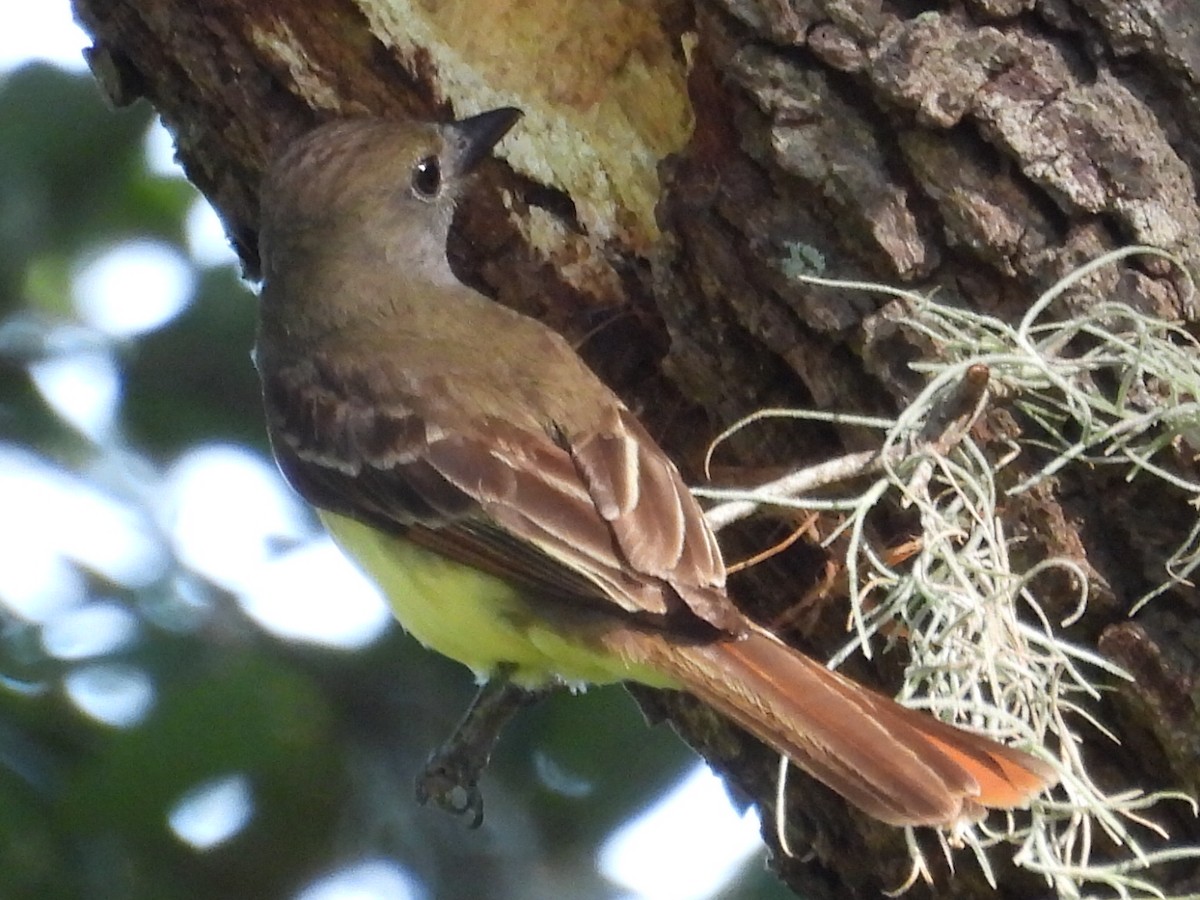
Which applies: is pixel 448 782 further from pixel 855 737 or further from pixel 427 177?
pixel 427 177

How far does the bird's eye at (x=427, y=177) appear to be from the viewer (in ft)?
11.8

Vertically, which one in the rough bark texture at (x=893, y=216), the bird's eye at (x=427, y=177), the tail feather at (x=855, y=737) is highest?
the rough bark texture at (x=893, y=216)

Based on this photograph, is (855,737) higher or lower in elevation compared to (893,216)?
lower

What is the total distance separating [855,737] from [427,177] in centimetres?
163

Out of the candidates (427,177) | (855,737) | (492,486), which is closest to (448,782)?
(492,486)

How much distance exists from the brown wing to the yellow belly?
0.21 ft

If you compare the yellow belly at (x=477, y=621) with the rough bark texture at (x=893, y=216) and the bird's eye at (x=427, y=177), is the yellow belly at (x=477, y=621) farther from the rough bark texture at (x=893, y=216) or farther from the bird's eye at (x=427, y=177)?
the bird's eye at (x=427, y=177)

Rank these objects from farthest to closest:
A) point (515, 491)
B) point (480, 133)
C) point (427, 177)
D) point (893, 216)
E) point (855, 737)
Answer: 1. point (427, 177)
2. point (480, 133)
3. point (515, 491)
4. point (893, 216)
5. point (855, 737)

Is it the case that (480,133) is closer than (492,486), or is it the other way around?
(492,486)

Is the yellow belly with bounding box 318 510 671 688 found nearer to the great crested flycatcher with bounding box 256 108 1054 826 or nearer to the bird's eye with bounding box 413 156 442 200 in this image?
the great crested flycatcher with bounding box 256 108 1054 826

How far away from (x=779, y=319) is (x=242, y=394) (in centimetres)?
202

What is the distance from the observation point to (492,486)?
3230 millimetres

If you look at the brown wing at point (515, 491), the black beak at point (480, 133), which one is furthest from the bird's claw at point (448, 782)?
the black beak at point (480, 133)

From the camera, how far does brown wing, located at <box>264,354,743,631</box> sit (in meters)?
2.94
